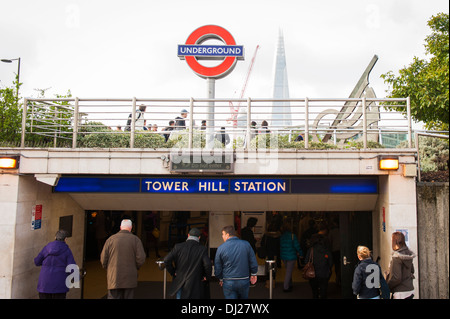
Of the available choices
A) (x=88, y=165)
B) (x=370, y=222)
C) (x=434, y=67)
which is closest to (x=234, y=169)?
(x=88, y=165)

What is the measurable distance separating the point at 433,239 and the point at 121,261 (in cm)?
553

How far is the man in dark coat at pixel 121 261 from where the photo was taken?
5.71m

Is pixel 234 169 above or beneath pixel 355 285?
above

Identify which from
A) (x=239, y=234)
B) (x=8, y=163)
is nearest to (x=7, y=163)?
(x=8, y=163)

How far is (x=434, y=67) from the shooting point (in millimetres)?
11633

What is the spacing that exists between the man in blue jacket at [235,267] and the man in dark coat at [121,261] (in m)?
1.28

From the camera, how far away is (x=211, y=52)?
8.84m

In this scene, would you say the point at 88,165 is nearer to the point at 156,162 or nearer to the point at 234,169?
the point at 156,162

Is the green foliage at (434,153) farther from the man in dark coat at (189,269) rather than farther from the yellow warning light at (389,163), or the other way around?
the man in dark coat at (189,269)

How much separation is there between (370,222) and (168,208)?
4.51m

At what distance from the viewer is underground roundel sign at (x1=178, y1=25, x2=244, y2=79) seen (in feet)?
28.9

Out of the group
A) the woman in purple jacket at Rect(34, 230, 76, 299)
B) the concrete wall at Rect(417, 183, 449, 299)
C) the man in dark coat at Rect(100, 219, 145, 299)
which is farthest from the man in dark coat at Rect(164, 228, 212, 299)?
the concrete wall at Rect(417, 183, 449, 299)

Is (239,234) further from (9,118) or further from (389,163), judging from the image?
(9,118)
